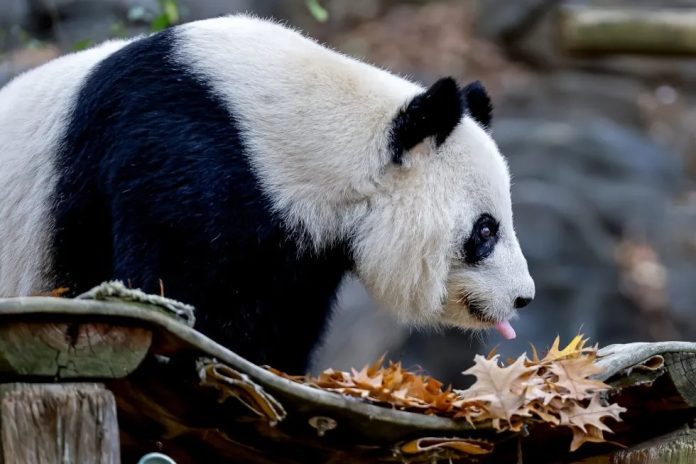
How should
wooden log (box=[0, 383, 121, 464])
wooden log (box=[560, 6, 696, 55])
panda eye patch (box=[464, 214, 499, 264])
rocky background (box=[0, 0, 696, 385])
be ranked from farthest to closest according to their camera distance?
wooden log (box=[560, 6, 696, 55]) → rocky background (box=[0, 0, 696, 385]) → panda eye patch (box=[464, 214, 499, 264]) → wooden log (box=[0, 383, 121, 464])

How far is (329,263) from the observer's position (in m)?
4.10

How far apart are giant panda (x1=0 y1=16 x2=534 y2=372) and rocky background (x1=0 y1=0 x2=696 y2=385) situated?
3.63m

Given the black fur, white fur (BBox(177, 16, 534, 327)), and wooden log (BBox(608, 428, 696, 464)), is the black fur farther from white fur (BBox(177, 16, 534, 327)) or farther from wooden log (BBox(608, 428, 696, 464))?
wooden log (BBox(608, 428, 696, 464))

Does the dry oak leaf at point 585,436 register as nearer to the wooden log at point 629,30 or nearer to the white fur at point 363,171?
Answer: the white fur at point 363,171

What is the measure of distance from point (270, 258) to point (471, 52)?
10631mm

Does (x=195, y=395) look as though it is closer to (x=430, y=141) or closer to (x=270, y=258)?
(x=270, y=258)

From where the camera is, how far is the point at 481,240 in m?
4.14

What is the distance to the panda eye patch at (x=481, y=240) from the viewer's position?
4.13 meters

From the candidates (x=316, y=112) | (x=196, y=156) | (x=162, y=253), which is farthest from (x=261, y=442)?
(x=316, y=112)

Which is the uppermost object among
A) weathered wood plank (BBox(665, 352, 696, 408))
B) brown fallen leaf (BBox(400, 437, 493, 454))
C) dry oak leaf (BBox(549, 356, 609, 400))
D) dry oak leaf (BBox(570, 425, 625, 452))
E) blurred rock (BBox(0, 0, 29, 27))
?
blurred rock (BBox(0, 0, 29, 27))

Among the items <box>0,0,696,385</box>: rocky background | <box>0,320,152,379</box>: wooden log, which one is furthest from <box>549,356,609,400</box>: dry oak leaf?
<box>0,0,696,385</box>: rocky background

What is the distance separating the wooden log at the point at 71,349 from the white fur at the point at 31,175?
5.05 feet

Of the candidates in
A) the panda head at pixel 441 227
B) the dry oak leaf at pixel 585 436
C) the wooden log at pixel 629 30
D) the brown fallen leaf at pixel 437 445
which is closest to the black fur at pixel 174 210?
the panda head at pixel 441 227

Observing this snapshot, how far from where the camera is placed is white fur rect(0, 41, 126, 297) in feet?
13.1
